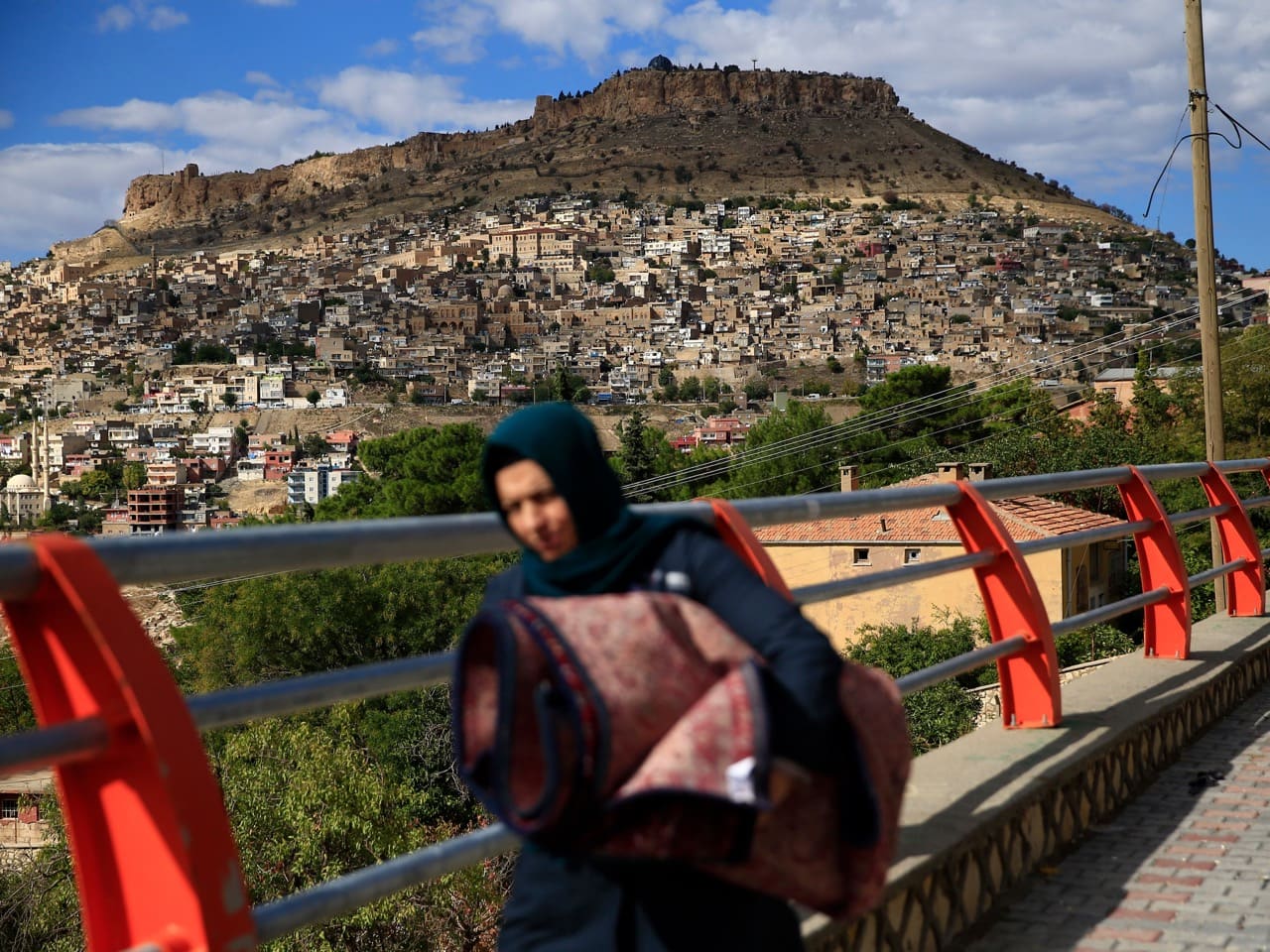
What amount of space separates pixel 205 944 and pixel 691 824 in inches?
22.4

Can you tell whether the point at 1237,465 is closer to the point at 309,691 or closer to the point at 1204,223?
the point at 309,691

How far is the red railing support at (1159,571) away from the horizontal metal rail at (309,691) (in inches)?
158

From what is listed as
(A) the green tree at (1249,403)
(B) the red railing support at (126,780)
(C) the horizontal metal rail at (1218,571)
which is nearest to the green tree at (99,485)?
(A) the green tree at (1249,403)

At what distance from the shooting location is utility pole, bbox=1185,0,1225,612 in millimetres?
14625

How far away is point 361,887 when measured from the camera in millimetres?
1983

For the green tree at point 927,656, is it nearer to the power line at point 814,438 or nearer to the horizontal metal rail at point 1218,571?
the horizontal metal rail at point 1218,571

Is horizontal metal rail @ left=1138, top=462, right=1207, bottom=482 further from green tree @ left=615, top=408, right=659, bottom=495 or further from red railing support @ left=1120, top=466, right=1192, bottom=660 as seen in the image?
green tree @ left=615, top=408, right=659, bottom=495

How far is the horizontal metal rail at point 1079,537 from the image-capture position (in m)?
4.43

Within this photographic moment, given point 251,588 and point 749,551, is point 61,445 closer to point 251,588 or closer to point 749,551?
point 251,588

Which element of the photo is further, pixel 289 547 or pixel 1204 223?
pixel 1204 223

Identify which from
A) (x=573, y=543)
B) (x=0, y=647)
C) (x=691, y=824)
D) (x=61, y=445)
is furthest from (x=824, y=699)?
Result: (x=61, y=445)

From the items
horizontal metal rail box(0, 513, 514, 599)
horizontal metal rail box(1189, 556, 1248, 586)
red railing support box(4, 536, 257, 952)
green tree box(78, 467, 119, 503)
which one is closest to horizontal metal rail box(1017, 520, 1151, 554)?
horizontal metal rail box(1189, 556, 1248, 586)

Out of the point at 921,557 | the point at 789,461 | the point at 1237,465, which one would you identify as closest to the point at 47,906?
the point at 1237,465

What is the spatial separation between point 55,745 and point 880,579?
85.5 inches
